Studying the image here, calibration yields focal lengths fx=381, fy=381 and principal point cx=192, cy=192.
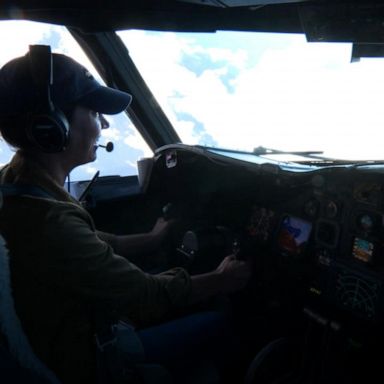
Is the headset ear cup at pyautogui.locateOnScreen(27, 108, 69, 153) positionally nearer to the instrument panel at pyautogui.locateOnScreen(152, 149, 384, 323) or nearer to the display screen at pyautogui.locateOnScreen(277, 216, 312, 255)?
the instrument panel at pyautogui.locateOnScreen(152, 149, 384, 323)

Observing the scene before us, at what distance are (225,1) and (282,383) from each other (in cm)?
139

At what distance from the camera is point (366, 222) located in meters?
1.27

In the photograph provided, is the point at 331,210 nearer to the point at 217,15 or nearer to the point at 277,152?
the point at 277,152

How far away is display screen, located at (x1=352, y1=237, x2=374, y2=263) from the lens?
1.27 meters

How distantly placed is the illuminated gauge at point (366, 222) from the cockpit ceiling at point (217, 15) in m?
0.58

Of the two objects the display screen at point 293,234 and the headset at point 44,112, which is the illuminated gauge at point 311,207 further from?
the headset at point 44,112

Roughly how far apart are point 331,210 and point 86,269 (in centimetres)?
93

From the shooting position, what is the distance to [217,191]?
186cm

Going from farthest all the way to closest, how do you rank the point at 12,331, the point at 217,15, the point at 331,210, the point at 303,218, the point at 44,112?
1. the point at 217,15
2. the point at 303,218
3. the point at 331,210
4. the point at 44,112
5. the point at 12,331

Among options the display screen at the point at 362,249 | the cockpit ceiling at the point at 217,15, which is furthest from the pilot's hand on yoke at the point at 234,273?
the cockpit ceiling at the point at 217,15

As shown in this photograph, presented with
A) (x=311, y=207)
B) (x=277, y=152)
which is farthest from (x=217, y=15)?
(x=311, y=207)

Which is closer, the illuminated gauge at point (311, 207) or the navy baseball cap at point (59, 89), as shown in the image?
the navy baseball cap at point (59, 89)

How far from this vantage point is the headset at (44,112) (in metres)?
0.92

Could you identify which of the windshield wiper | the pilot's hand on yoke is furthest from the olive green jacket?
the windshield wiper
